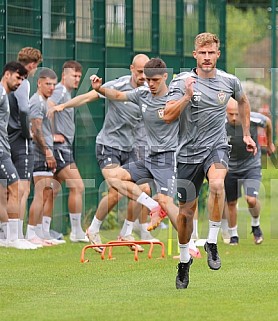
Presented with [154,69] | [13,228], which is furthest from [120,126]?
[154,69]

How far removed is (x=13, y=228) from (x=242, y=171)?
11.7ft

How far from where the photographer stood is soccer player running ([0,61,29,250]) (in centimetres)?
1591

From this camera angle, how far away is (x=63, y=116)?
18031 mm

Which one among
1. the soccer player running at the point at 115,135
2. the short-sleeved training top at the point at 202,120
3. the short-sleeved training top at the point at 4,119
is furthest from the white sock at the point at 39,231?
the short-sleeved training top at the point at 202,120

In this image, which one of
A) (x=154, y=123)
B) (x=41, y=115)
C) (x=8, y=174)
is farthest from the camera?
(x=41, y=115)

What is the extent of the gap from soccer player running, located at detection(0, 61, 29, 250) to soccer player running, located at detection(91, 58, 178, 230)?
4.06 ft

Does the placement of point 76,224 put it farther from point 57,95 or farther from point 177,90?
point 177,90

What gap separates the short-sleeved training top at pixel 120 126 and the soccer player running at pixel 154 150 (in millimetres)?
1034

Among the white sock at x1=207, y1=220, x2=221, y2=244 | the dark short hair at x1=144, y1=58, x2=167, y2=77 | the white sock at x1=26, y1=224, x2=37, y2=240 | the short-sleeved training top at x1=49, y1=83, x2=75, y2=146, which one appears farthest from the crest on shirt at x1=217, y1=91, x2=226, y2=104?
the short-sleeved training top at x1=49, y1=83, x2=75, y2=146

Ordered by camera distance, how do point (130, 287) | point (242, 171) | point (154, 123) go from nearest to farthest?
point (130, 287) → point (154, 123) → point (242, 171)

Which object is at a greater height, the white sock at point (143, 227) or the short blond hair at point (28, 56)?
the short blond hair at point (28, 56)

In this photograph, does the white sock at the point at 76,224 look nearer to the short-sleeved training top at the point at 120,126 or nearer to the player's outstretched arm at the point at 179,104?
the short-sleeved training top at the point at 120,126

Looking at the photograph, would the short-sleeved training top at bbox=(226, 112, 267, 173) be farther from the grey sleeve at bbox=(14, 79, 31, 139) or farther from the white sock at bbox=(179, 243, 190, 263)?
the white sock at bbox=(179, 243, 190, 263)

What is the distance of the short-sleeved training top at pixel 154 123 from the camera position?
50.2 feet
